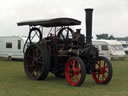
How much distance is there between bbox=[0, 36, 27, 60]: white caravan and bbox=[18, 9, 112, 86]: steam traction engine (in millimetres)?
9001

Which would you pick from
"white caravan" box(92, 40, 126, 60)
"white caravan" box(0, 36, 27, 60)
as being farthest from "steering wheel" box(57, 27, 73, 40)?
"white caravan" box(92, 40, 126, 60)

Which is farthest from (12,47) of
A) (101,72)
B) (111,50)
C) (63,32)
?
(101,72)

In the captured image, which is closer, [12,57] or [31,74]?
[31,74]

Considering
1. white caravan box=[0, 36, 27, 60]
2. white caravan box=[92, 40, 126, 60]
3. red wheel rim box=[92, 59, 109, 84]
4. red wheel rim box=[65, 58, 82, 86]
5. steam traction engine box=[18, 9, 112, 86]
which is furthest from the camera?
white caravan box=[92, 40, 126, 60]

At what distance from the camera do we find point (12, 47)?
1834 centimetres

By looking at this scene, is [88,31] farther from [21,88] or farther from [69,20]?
[21,88]

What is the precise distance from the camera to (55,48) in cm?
807

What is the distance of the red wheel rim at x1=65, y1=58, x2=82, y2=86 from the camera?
6.93 metres

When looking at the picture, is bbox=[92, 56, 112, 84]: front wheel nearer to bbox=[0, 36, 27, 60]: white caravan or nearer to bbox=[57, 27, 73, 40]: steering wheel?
bbox=[57, 27, 73, 40]: steering wheel

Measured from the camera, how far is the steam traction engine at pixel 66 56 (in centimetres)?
719

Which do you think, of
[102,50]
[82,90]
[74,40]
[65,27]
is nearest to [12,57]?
[102,50]

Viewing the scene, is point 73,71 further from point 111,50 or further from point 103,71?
point 111,50

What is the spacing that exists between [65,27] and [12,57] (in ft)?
Result: 32.3

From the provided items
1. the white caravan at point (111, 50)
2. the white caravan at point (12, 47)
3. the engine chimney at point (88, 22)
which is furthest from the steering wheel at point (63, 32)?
the white caravan at point (111, 50)
